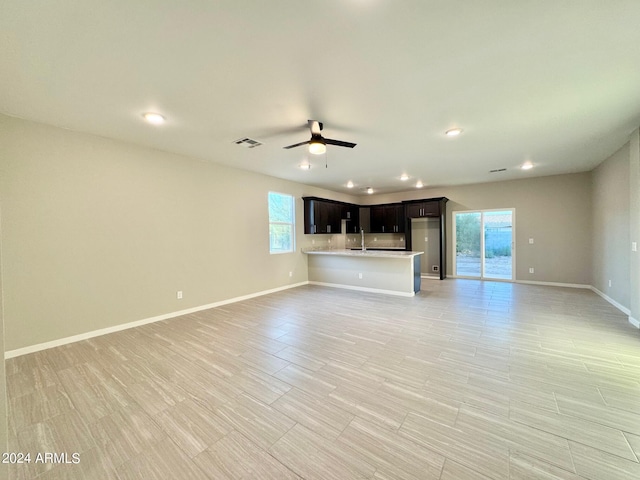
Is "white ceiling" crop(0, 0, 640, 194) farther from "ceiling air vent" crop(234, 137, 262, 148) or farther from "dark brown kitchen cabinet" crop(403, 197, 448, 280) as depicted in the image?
"dark brown kitchen cabinet" crop(403, 197, 448, 280)

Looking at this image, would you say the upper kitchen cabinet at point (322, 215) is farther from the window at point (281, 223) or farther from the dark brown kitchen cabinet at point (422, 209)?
the dark brown kitchen cabinet at point (422, 209)

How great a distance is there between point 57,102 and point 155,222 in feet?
6.16

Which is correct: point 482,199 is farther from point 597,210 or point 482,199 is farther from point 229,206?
point 229,206

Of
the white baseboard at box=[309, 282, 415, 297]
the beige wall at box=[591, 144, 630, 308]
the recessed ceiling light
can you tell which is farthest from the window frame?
the beige wall at box=[591, 144, 630, 308]

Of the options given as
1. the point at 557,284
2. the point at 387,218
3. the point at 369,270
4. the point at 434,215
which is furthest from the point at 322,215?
the point at 557,284

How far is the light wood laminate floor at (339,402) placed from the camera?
1548 millimetres

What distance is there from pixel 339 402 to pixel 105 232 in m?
3.85

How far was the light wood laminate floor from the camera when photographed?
1548 millimetres

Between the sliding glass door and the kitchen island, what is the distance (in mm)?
2577

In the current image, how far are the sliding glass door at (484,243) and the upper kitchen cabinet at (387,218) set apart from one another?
1.63m

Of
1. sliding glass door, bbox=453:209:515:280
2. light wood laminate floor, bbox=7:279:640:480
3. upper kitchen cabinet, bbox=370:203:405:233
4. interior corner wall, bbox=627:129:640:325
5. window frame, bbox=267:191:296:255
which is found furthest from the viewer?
upper kitchen cabinet, bbox=370:203:405:233

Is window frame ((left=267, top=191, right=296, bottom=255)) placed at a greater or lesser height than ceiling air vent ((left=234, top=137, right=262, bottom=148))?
lesser

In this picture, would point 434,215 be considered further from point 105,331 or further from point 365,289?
point 105,331

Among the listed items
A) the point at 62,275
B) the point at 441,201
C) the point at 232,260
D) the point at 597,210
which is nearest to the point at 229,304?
the point at 232,260
